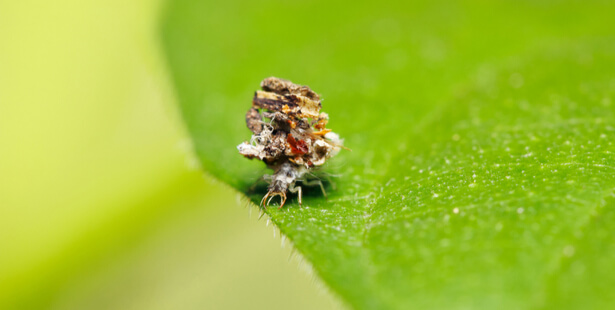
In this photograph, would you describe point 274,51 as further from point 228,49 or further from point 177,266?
point 177,266

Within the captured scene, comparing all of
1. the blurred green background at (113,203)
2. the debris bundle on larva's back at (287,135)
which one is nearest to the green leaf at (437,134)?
the debris bundle on larva's back at (287,135)

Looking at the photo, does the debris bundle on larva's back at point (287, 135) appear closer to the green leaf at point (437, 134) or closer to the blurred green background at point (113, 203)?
the green leaf at point (437, 134)

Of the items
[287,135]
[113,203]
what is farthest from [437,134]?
[113,203]

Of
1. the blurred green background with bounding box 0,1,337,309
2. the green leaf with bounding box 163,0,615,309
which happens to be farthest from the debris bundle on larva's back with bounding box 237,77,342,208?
the blurred green background with bounding box 0,1,337,309

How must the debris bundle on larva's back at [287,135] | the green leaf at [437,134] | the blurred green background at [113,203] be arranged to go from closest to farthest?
1. the green leaf at [437,134]
2. the debris bundle on larva's back at [287,135]
3. the blurred green background at [113,203]

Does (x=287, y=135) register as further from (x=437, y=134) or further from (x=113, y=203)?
(x=113, y=203)
